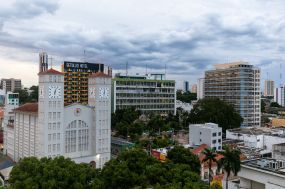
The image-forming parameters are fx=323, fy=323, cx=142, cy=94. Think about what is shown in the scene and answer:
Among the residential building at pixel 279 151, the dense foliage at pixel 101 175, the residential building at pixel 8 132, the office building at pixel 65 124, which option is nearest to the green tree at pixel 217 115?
the residential building at pixel 279 151

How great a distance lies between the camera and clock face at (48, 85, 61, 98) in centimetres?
5072

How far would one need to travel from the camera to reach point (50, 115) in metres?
50.6

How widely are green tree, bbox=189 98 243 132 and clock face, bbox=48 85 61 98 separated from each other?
1940 inches

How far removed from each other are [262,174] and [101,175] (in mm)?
17811

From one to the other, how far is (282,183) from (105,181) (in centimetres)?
1854

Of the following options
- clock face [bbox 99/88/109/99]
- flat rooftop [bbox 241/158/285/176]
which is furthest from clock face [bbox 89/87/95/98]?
flat rooftop [bbox 241/158/285/176]

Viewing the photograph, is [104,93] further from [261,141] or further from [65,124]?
[261,141]

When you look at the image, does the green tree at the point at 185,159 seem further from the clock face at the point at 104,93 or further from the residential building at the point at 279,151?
the residential building at the point at 279,151

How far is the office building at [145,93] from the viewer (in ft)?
354

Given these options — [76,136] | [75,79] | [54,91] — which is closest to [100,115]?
[76,136]

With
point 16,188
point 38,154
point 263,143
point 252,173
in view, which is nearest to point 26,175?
point 16,188

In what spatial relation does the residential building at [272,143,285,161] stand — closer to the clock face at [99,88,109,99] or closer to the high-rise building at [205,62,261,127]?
the clock face at [99,88,109,99]

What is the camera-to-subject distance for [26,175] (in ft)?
113

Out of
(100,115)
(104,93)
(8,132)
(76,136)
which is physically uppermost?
(104,93)
